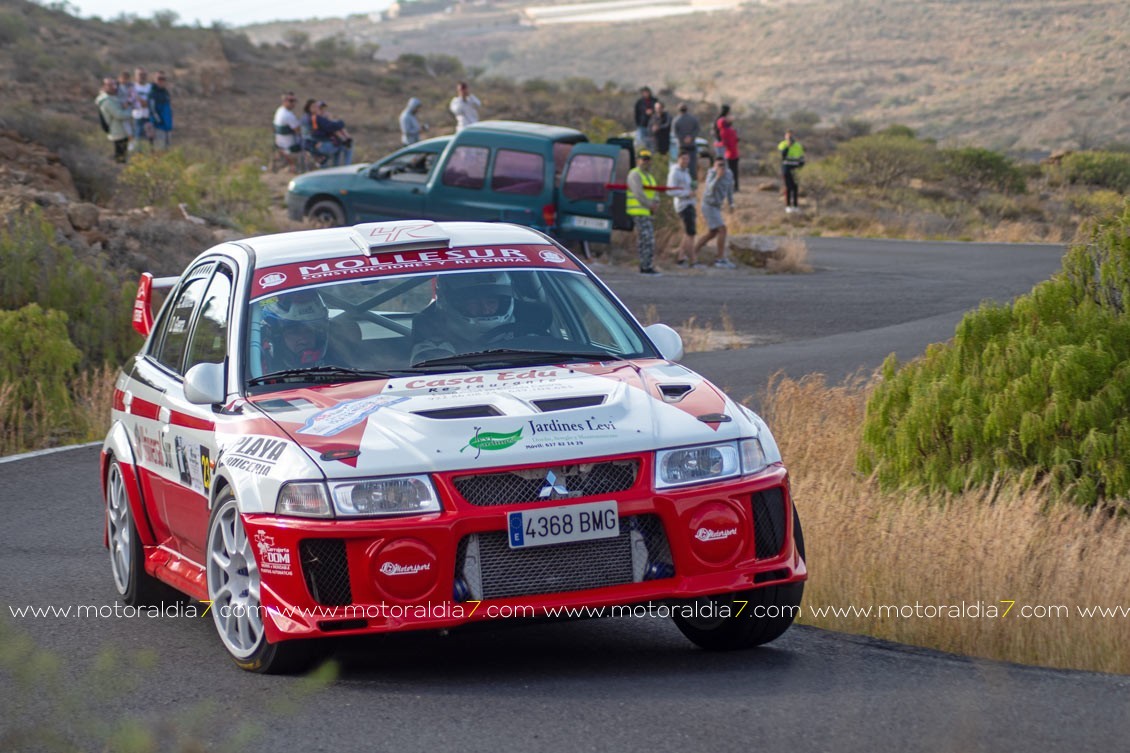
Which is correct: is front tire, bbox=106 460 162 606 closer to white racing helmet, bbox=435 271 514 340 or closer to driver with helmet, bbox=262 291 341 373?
driver with helmet, bbox=262 291 341 373

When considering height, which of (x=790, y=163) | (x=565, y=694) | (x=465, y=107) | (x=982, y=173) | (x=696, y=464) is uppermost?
(x=465, y=107)

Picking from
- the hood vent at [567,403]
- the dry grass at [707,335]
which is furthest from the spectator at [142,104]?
the hood vent at [567,403]

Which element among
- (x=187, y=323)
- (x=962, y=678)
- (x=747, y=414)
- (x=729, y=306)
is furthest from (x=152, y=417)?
(x=729, y=306)

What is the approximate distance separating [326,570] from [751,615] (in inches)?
60.6

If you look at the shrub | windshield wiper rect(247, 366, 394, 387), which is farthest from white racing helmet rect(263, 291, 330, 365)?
the shrub

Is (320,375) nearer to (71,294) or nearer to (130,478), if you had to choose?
(130,478)

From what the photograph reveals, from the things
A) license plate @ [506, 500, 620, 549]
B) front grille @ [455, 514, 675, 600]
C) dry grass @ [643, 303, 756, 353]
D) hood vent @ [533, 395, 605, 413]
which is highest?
hood vent @ [533, 395, 605, 413]

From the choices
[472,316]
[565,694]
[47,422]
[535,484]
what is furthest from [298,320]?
[47,422]

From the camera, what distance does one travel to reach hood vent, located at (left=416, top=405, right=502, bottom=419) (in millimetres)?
5586

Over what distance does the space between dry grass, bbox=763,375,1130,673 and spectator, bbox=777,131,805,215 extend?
27.6 meters

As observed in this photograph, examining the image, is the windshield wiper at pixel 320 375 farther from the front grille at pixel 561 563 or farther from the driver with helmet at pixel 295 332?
the front grille at pixel 561 563

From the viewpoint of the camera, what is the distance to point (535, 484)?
5.39m

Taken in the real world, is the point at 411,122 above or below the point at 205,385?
above

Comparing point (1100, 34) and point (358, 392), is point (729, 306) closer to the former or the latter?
point (358, 392)
